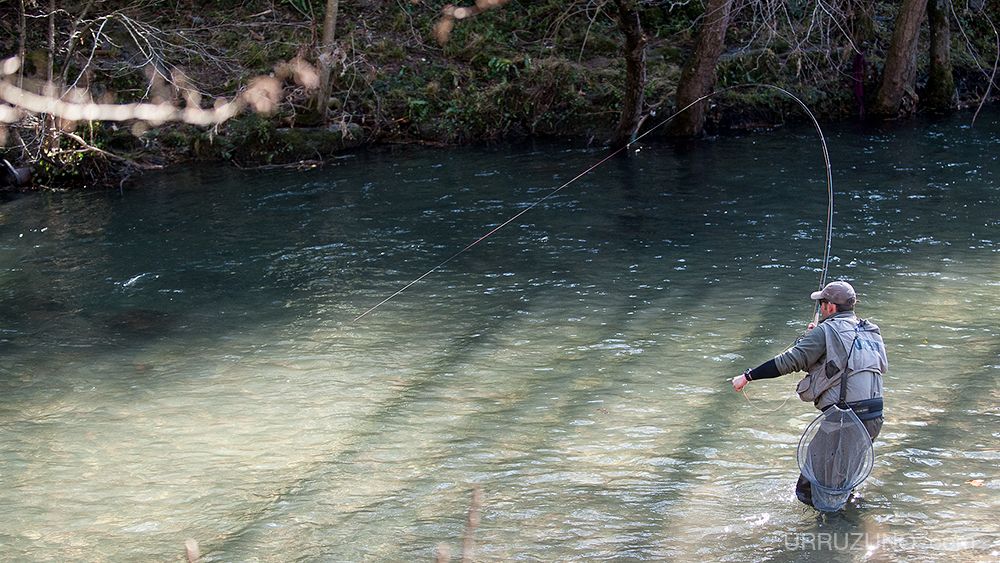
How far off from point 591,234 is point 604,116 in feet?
25.8

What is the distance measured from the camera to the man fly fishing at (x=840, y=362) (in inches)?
233

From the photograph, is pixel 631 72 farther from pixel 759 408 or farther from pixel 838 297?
pixel 838 297

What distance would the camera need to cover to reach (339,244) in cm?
1409

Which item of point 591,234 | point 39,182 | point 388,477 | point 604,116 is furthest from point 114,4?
point 388,477

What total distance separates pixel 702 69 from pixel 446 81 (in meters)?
5.88

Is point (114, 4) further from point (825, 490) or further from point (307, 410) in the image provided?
point (825, 490)

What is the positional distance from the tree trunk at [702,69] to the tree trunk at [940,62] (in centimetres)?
511

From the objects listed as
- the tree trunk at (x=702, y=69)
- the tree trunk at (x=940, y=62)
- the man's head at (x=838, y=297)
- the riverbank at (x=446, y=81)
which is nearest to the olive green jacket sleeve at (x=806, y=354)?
the man's head at (x=838, y=297)

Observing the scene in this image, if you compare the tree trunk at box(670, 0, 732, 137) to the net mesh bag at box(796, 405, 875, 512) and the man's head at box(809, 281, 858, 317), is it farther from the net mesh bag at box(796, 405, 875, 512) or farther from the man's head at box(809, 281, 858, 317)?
the net mesh bag at box(796, 405, 875, 512)

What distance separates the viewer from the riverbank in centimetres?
2058

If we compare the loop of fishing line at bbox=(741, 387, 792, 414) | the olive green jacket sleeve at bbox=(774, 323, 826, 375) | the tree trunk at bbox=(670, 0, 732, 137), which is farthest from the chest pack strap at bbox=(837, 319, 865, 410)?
the tree trunk at bbox=(670, 0, 732, 137)

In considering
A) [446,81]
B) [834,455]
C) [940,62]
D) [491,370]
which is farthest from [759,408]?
[940,62]

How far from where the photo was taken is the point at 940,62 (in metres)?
Result: 22.0

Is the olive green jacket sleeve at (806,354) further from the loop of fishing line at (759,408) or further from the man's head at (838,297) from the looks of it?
the loop of fishing line at (759,408)
